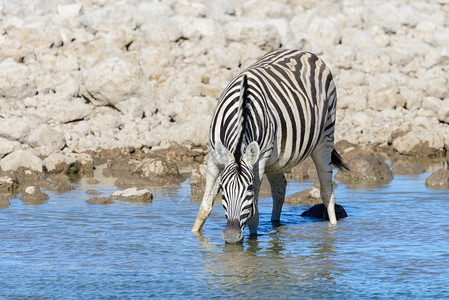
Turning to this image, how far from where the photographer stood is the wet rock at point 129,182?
13.1 m

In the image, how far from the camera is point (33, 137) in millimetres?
16484

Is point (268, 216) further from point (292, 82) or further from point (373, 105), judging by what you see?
point (373, 105)

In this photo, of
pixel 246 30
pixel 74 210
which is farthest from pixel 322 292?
pixel 246 30

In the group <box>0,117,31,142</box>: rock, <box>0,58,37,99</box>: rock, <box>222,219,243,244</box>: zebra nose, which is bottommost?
<box>222,219,243,244</box>: zebra nose

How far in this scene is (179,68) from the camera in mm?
22188

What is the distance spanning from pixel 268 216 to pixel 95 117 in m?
9.75

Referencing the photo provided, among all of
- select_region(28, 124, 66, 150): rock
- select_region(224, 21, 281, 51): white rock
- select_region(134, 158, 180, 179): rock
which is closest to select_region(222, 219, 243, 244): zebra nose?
select_region(134, 158, 180, 179): rock

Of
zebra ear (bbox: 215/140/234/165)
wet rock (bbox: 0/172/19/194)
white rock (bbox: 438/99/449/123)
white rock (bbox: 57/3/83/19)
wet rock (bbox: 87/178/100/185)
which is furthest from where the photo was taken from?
white rock (bbox: 57/3/83/19)

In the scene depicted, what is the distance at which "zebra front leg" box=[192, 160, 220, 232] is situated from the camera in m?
8.14

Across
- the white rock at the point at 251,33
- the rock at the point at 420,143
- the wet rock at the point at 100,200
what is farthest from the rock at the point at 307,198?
the white rock at the point at 251,33

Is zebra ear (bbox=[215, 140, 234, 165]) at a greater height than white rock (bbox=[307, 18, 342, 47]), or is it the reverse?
white rock (bbox=[307, 18, 342, 47])

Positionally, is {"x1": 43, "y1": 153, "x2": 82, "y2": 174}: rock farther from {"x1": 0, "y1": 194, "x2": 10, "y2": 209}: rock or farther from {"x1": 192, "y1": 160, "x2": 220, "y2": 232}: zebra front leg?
{"x1": 192, "y1": 160, "x2": 220, "y2": 232}: zebra front leg

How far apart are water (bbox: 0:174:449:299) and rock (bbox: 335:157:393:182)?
293 centimetres

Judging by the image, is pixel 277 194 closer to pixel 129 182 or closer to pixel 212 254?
pixel 212 254
